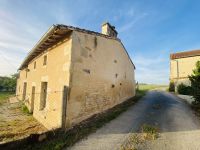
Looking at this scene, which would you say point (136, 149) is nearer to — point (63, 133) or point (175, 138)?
point (175, 138)

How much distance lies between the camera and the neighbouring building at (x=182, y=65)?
2712 centimetres

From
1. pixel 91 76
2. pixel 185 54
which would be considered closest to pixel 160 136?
pixel 91 76

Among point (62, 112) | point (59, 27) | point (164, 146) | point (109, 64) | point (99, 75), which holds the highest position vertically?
point (59, 27)

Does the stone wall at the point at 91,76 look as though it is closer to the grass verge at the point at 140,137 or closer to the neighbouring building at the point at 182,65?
the grass verge at the point at 140,137

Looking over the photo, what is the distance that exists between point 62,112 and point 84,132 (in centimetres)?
126

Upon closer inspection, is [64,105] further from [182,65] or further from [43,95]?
[182,65]

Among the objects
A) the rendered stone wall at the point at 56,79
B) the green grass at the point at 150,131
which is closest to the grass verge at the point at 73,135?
the rendered stone wall at the point at 56,79

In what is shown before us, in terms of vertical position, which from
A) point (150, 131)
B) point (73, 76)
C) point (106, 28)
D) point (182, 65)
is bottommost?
point (150, 131)

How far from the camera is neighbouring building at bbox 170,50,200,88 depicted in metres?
27.1

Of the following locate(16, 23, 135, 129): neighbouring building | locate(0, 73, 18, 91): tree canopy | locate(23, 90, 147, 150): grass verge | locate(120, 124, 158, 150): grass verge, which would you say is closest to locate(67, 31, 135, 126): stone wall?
locate(16, 23, 135, 129): neighbouring building

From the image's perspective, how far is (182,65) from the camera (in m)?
28.5

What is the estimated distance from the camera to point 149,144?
18.1ft

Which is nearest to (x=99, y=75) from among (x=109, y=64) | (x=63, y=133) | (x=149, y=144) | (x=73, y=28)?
(x=109, y=64)

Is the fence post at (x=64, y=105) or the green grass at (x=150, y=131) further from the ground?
the fence post at (x=64, y=105)
